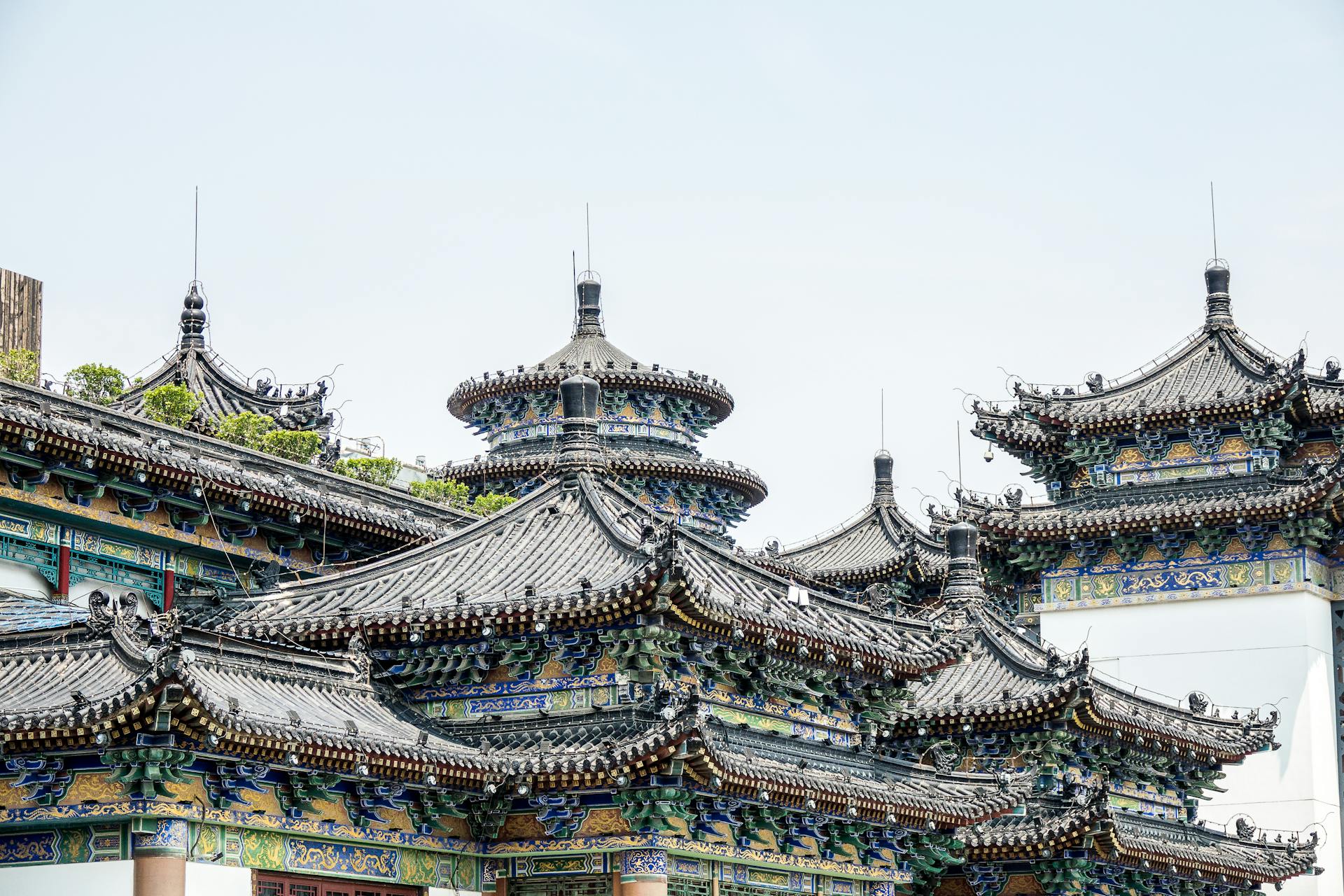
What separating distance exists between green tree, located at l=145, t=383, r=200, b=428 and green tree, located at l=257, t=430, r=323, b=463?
1.51 m

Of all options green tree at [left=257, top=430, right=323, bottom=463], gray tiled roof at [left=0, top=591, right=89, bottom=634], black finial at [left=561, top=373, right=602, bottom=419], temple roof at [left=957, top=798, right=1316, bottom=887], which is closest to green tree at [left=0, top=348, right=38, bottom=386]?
green tree at [left=257, top=430, right=323, bottom=463]

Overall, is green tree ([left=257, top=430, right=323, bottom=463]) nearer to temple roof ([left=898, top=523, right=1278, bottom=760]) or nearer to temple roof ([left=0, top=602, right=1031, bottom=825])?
temple roof ([left=898, top=523, right=1278, bottom=760])

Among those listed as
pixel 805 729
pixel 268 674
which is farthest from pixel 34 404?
pixel 805 729

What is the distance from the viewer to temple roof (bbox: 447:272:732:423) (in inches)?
1895

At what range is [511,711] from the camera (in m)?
26.3

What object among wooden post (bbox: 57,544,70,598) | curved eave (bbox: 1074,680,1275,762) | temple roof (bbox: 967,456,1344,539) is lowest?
curved eave (bbox: 1074,680,1275,762)

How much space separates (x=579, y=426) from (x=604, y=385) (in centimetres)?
1839

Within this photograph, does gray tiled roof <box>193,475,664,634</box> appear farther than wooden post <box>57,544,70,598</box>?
No

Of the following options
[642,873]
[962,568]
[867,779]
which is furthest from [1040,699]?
[642,873]

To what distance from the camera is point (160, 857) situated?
2183cm

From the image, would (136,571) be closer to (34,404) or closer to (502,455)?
(34,404)

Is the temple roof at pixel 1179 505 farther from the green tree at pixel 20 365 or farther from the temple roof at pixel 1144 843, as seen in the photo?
the green tree at pixel 20 365

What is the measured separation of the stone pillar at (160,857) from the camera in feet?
71.2

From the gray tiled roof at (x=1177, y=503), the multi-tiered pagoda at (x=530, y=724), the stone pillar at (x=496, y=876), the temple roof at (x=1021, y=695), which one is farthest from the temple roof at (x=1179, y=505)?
the stone pillar at (x=496, y=876)
